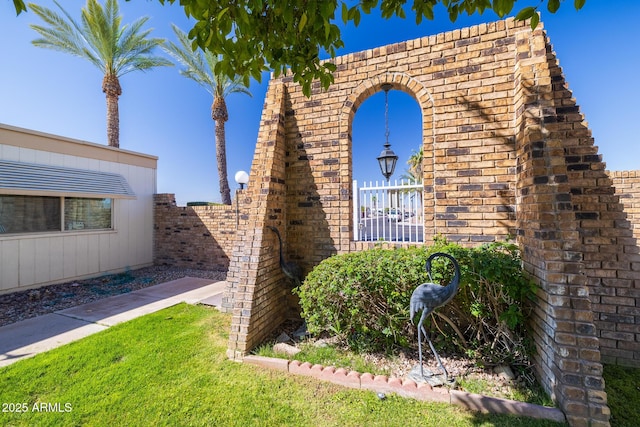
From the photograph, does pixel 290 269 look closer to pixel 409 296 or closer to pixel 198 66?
pixel 409 296

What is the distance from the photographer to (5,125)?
612 centimetres

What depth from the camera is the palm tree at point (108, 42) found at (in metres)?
9.30

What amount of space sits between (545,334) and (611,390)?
107 centimetres

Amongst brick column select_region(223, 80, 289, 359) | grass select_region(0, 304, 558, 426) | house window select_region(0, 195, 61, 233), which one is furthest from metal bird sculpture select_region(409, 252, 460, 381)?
house window select_region(0, 195, 61, 233)

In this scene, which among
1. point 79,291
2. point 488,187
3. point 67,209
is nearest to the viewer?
point 488,187

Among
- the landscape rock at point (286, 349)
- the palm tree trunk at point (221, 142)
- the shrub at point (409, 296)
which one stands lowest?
the landscape rock at point (286, 349)

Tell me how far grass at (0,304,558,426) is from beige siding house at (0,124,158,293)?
4.80 meters

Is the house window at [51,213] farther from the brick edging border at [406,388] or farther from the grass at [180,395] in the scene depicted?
the brick edging border at [406,388]

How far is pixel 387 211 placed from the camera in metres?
4.74

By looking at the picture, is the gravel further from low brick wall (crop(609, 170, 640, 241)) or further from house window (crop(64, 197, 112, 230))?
low brick wall (crop(609, 170, 640, 241))

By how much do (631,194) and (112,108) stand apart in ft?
48.3

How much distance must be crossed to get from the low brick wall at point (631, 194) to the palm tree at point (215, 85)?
12414 millimetres

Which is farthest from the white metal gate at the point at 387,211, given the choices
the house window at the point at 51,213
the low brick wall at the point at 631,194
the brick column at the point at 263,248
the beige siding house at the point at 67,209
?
the house window at the point at 51,213

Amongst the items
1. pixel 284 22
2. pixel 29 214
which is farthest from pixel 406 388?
pixel 29 214
